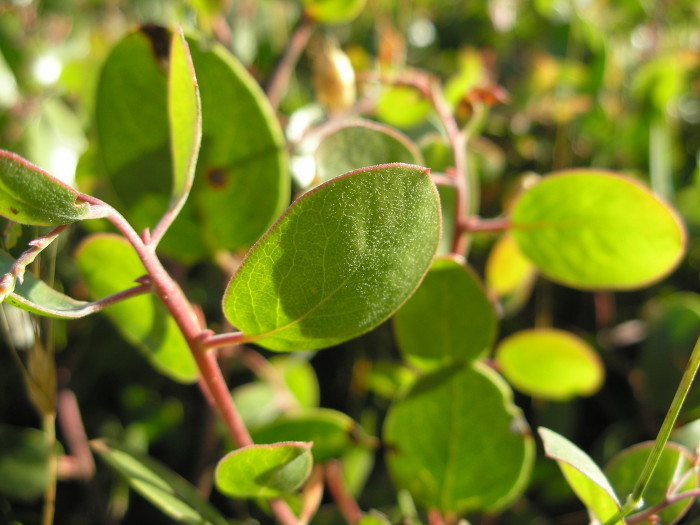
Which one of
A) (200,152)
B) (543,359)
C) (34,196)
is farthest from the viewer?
(543,359)

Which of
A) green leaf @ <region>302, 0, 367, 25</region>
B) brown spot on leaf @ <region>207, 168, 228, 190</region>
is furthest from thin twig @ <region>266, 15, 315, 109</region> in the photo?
brown spot on leaf @ <region>207, 168, 228, 190</region>

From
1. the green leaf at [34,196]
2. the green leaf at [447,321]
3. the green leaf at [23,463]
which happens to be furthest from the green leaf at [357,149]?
the green leaf at [23,463]

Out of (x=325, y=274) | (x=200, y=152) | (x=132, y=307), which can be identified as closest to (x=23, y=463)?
(x=132, y=307)

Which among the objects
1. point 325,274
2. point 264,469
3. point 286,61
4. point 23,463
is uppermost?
point 286,61

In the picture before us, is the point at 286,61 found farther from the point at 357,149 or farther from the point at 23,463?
the point at 23,463

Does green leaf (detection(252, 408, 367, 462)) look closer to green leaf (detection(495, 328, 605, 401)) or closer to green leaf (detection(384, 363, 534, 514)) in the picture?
green leaf (detection(384, 363, 534, 514))

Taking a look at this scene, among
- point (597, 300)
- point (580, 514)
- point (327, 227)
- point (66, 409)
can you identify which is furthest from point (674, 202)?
point (66, 409)

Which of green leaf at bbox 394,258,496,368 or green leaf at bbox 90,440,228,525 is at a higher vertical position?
green leaf at bbox 394,258,496,368
